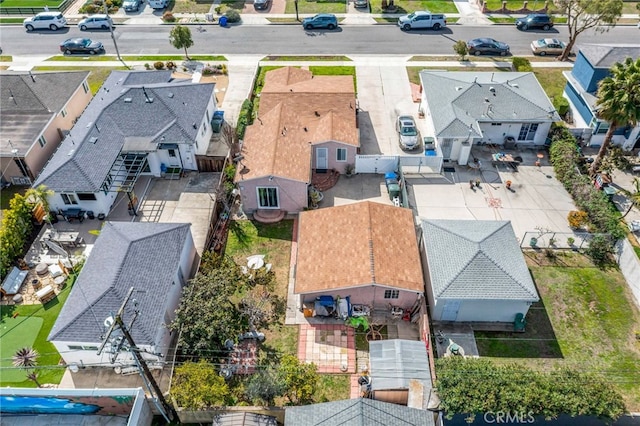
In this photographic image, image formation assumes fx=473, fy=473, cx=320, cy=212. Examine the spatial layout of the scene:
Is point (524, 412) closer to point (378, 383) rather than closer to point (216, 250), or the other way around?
point (378, 383)

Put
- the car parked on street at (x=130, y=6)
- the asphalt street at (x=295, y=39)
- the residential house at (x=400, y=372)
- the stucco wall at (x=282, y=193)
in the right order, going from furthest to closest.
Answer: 1. the car parked on street at (x=130, y=6)
2. the asphalt street at (x=295, y=39)
3. the stucco wall at (x=282, y=193)
4. the residential house at (x=400, y=372)

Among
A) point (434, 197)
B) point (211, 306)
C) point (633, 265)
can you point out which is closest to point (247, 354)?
point (211, 306)

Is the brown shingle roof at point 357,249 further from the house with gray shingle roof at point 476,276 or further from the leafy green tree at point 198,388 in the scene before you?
the leafy green tree at point 198,388

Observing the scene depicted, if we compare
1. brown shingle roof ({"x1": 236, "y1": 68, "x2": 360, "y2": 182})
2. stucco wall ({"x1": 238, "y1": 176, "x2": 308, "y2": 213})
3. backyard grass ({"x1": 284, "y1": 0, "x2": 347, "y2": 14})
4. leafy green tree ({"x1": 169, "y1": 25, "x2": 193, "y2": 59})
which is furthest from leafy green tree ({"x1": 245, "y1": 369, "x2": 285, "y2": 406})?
backyard grass ({"x1": 284, "y1": 0, "x2": 347, "y2": 14})

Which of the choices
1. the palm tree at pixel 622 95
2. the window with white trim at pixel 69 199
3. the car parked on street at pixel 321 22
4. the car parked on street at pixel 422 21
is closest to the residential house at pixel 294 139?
the window with white trim at pixel 69 199

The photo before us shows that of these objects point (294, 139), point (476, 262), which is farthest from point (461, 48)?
point (476, 262)

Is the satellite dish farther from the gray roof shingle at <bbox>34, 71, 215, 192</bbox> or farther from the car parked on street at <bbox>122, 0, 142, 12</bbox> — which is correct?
the car parked on street at <bbox>122, 0, 142, 12</bbox>

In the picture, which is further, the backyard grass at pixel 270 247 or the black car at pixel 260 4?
the black car at pixel 260 4
